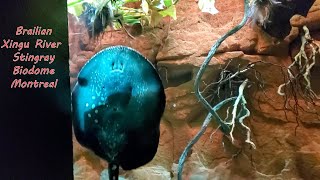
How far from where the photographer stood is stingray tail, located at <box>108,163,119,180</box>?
1.02 meters

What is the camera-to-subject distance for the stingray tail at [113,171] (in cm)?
102

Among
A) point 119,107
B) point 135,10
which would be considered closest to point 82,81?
point 119,107

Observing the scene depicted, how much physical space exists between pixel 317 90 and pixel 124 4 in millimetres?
528

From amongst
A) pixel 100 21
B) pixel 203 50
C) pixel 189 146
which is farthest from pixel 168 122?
pixel 100 21

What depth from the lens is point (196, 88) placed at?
1.02 metres

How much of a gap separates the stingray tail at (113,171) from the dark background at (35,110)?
0.34 ft

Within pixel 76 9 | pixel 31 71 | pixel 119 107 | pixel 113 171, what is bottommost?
pixel 113 171

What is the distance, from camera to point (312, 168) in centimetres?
101

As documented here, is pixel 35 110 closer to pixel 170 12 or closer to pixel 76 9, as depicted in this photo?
pixel 76 9

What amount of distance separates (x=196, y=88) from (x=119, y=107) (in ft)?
0.65

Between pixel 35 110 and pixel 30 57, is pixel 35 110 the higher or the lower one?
the lower one

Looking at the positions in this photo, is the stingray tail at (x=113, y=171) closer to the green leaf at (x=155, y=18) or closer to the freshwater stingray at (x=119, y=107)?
the freshwater stingray at (x=119, y=107)

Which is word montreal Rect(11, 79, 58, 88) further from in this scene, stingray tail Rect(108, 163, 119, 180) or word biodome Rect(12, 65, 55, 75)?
stingray tail Rect(108, 163, 119, 180)

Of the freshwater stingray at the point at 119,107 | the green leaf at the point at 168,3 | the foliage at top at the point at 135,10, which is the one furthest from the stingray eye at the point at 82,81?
the green leaf at the point at 168,3
